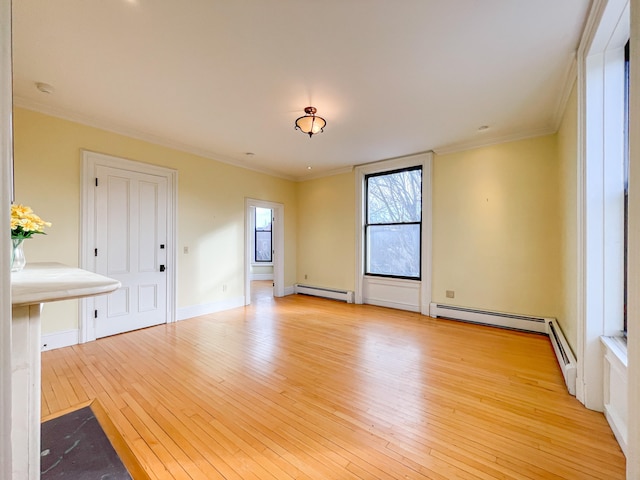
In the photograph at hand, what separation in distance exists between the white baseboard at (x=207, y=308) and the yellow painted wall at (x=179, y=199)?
0.25 feet

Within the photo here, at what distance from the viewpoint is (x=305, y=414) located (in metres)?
2.02

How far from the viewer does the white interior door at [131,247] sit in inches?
139

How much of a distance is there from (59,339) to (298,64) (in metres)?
3.85

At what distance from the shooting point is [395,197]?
16.6 feet

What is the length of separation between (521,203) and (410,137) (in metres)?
1.71

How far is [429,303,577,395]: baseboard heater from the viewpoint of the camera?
7.55 feet

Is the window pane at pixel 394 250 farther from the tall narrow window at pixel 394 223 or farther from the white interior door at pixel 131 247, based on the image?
the white interior door at pixel 131 247

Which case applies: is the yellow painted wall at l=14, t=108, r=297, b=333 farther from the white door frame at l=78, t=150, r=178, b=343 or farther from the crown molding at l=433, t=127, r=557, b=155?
the crown molding at l=433, t=127, r=557, b=155

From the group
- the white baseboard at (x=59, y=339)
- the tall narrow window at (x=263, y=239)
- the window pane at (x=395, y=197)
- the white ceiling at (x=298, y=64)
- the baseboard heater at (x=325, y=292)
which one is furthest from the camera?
the tall narrow window at (x=263, y=239)

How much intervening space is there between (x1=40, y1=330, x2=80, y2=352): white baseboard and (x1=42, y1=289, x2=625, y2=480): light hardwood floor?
11 cm

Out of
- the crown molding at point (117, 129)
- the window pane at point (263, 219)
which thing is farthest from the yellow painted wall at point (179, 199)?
the window pane at point (263, 219)

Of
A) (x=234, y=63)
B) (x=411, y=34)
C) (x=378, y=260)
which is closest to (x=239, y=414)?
(x=234, y=63)

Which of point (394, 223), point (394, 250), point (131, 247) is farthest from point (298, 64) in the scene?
point (394, 250)

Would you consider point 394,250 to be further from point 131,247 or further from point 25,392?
point 25,392
